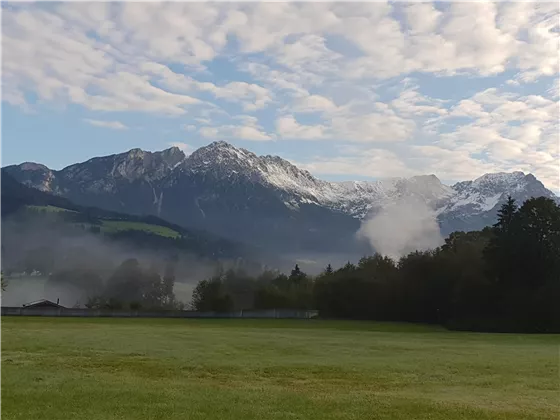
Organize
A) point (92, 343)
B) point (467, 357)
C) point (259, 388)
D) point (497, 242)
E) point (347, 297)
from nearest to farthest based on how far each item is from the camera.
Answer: point (259, 388) < point (467, 357) < point (92, 343) < point (497, 242) < point (347, 297)

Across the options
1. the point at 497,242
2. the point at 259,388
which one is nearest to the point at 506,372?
the point at 259,388

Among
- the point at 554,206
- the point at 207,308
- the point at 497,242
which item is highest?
the point at 554,206

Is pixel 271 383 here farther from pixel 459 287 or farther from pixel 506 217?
pixel 506 217

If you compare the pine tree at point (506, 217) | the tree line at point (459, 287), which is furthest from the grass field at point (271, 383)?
the pine tree at point (506, 217)

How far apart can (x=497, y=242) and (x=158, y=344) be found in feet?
188

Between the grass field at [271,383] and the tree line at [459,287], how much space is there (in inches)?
1661

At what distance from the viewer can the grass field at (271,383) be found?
60.9 ft

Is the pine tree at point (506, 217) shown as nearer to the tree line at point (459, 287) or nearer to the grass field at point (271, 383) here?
the tree line at point (459, 287)

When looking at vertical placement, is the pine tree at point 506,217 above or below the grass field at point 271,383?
above

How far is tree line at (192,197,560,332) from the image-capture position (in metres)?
79.2

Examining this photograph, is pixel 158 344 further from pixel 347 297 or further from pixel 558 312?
pixel 347 297

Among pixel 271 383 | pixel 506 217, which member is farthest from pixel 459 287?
pixel 271 383

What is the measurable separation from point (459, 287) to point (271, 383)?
70429mm

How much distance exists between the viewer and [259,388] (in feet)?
74.9
